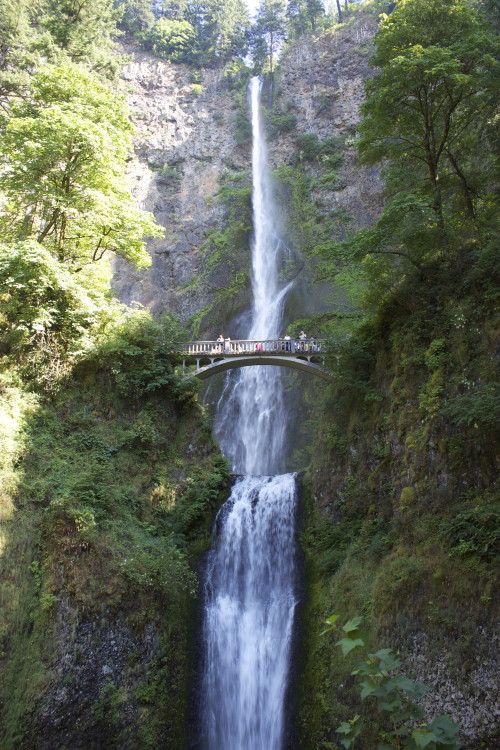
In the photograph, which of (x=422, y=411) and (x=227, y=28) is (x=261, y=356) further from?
(x=227, y=28)

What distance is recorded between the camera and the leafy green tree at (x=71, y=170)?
15422mm

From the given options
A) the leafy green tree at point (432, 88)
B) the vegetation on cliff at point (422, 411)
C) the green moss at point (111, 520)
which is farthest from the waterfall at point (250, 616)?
the leafy green tree at point (432, 88)

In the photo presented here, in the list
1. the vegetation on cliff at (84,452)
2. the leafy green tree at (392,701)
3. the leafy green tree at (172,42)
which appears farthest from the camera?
the leafy green tree at (172,42)

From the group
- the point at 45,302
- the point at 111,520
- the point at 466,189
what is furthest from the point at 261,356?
the point at 466,189

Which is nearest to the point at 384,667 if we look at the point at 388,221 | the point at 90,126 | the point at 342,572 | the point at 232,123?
the point at 342,572

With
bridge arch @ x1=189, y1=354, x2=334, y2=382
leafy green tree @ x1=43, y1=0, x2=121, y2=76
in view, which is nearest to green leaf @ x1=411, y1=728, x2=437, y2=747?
bridge arch @ x1=189, y1=354, x2=334, y2=382

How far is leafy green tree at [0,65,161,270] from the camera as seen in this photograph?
1542 centimetres

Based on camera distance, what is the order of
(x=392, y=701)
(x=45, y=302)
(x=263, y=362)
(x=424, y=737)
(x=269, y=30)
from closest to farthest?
(x=424, y=737) → (x=392, y=701) → (x=45, y=302) → (x=263, y=362) → (x=269, y=30)

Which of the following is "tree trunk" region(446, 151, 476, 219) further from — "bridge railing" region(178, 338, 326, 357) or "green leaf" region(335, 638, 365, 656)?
"green leaf" region(335, 638, 365, 656)

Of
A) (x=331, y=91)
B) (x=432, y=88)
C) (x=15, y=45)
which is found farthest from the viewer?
(x=331, y=91)

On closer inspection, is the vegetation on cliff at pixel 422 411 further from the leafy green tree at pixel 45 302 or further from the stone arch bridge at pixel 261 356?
the leafy green tree at pixel 45 302

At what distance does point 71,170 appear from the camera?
16281 millimetres

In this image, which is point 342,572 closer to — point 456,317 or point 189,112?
point 456,317

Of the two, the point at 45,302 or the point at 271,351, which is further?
the point at 271,351
